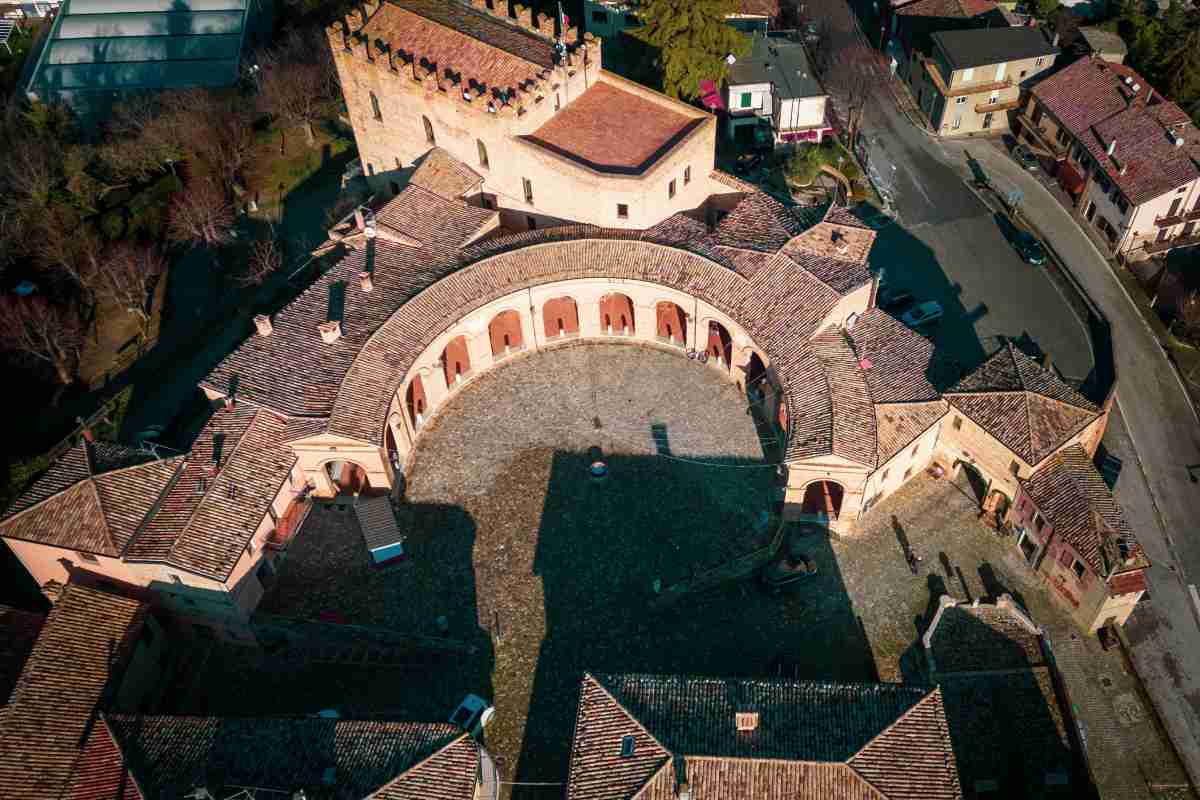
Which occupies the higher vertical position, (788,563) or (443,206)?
(443,206)

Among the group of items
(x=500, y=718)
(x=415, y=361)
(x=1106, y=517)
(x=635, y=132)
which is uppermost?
(x=635, y=132)

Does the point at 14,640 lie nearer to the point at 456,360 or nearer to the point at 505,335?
the point at 456,360

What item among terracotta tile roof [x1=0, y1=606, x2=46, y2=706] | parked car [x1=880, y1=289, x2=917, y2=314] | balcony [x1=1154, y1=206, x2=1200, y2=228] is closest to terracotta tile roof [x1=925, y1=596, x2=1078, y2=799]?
parked car [x1=880, y1=289, x2=917, y2=314]

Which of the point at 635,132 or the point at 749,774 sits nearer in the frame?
the point at 749,774

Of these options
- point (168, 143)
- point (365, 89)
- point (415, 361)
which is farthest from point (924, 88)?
point (168, 143)

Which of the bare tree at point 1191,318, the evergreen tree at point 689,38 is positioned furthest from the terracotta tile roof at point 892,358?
the evergreen tree at point 689,38

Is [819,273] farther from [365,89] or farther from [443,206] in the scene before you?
[365,89]
